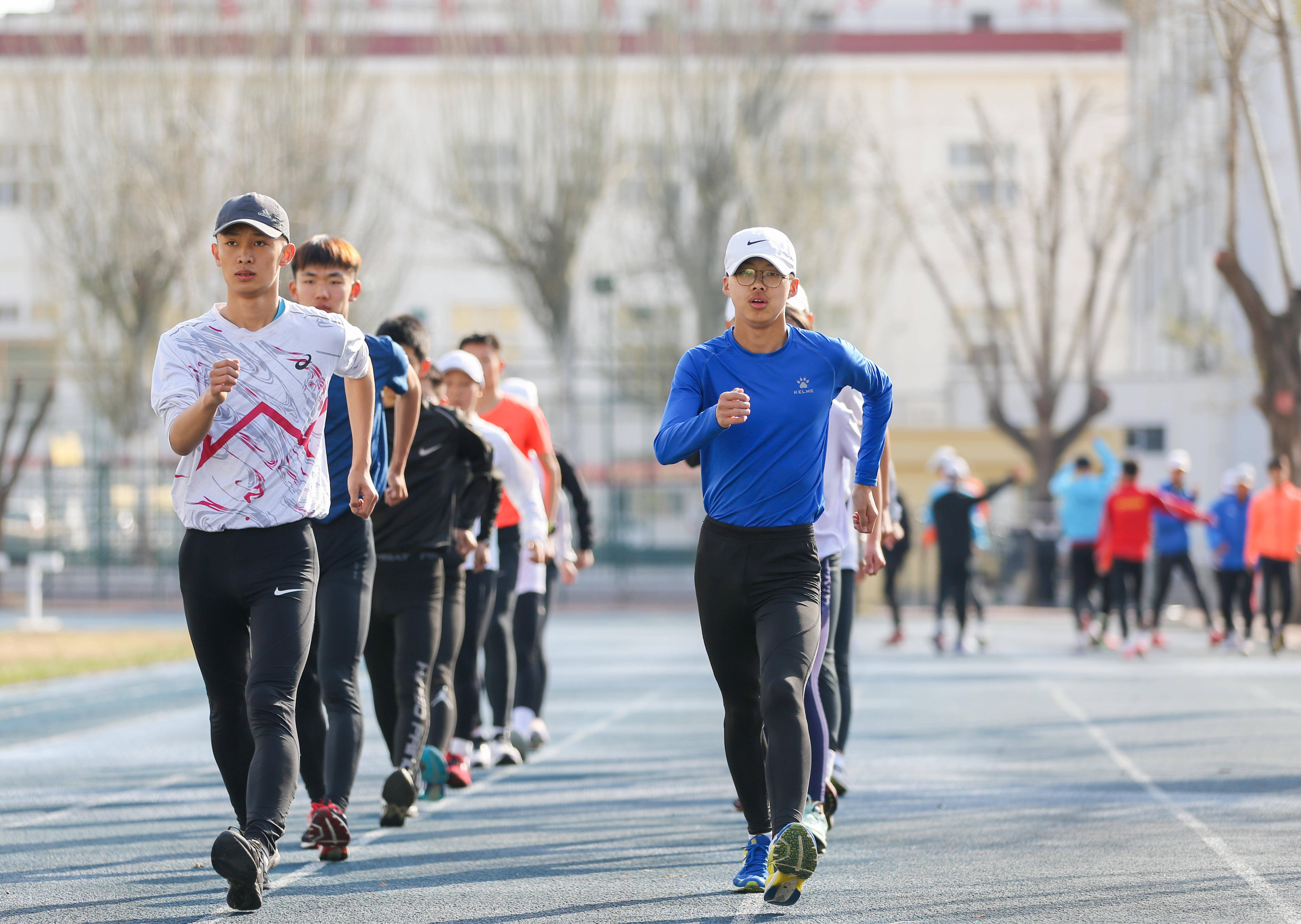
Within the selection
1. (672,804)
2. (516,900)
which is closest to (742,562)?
(516,900)

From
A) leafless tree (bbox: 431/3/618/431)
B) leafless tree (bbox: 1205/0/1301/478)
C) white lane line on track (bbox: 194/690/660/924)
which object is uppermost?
leafless tree (bbox: 431/3/618/431)

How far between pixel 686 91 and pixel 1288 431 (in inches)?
727

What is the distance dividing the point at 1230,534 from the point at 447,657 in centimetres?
1301

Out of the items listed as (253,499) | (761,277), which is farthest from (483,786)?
(761,277)

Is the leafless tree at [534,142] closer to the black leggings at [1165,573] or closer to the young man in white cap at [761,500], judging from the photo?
the black leggings at [1165,573]

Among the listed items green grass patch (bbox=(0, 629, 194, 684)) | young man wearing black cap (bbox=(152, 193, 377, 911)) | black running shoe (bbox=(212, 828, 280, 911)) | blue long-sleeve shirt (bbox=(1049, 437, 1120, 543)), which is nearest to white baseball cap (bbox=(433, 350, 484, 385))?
young man wearing black cap (bbox=(152, 193, 377, 911))

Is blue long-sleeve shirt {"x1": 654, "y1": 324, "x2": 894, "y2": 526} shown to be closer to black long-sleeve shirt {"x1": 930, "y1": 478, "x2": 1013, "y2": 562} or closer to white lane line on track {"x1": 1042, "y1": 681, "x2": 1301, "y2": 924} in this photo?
white lane line on track {"x1": 1042, "y1": 681, "x2": 1301, "y2": 924}

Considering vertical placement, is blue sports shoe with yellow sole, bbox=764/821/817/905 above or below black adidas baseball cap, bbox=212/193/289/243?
below

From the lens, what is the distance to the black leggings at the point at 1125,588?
56.9 ft

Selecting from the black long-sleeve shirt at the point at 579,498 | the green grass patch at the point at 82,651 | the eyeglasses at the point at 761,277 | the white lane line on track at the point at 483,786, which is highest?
the eyeglasses at the point at 761,277

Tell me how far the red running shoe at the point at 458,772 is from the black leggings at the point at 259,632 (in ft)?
8.75

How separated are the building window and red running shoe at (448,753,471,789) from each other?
35706 mm

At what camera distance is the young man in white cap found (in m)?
5.41

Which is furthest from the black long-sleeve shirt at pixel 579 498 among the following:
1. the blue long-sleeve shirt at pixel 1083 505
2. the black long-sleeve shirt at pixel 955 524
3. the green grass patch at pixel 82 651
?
the blue long-sleeve shirt at pixel 1083 505
